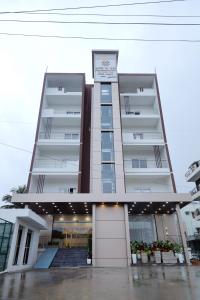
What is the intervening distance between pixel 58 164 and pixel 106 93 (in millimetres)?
11393

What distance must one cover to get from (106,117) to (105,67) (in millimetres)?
8604

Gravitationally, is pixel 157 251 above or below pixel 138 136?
below

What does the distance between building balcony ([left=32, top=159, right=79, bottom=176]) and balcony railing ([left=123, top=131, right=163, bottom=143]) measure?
22.8 feet

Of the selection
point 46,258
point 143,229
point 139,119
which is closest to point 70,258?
point 46,258

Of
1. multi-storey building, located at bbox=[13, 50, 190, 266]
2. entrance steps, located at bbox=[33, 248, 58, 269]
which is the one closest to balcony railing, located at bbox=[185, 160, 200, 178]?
multi-storey building, located at bbox=[13, 50, 190, 266]

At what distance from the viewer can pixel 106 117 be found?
27.2 m

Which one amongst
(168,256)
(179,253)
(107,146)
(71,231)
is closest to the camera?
(168,256)

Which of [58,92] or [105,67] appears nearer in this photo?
[58,92]

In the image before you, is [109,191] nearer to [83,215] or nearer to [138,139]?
[83,215]

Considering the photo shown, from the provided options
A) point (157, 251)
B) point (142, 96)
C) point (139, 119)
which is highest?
point (142, 96)

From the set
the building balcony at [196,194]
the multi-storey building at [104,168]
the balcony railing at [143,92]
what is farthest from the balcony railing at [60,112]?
the building balcony at [196,194]

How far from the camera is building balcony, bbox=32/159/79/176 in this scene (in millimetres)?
24108

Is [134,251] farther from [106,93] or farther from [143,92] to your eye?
[143,92]

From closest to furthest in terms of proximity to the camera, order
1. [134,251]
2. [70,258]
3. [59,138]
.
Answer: [134,251]
[70,258]
[59,138]
